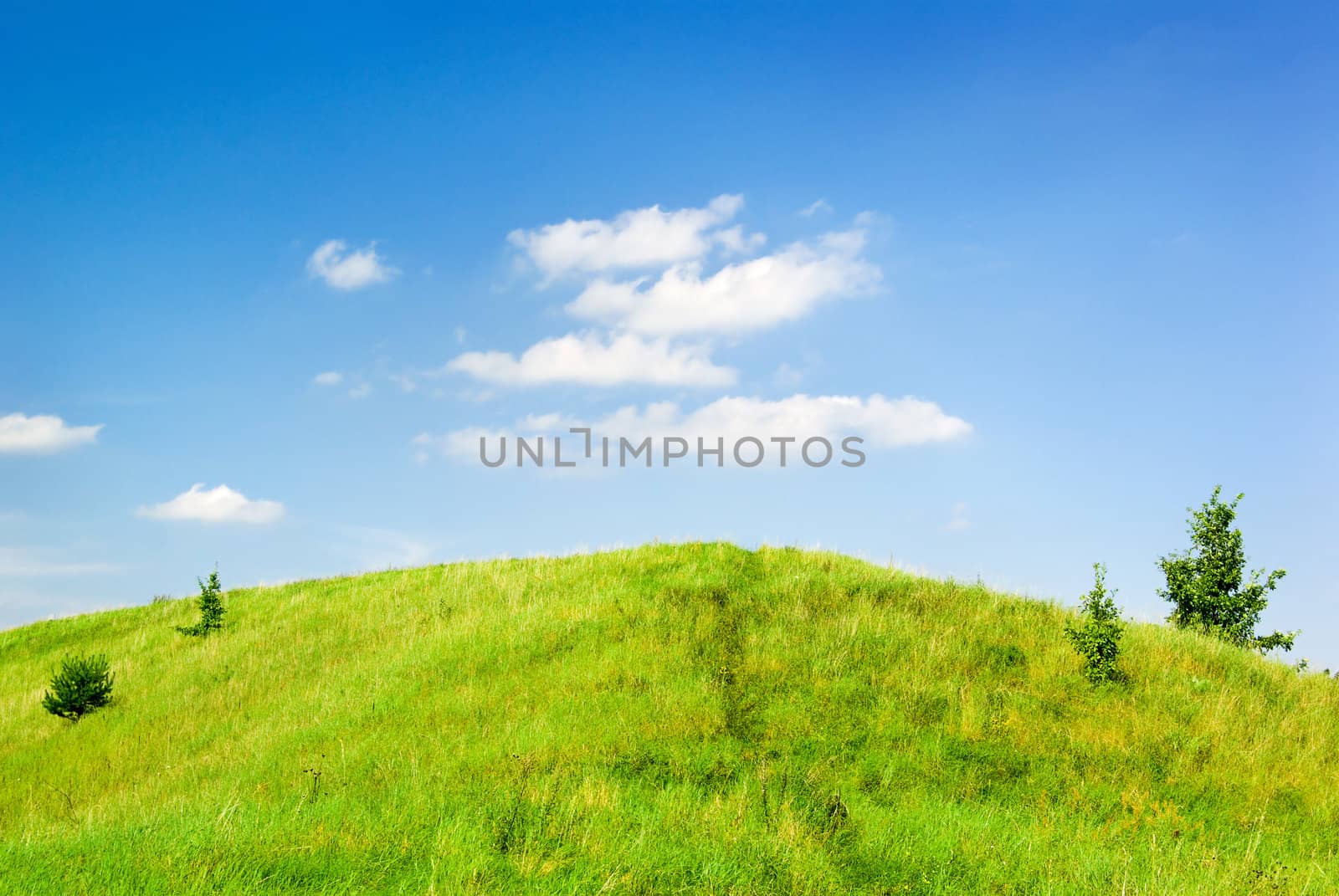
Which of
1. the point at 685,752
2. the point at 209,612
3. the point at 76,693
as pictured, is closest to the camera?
the point at 685,752

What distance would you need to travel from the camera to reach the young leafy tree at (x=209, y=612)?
23.5 meters

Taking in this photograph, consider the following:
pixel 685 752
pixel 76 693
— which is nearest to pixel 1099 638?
pixel 685 752

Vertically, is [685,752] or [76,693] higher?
[685,752]

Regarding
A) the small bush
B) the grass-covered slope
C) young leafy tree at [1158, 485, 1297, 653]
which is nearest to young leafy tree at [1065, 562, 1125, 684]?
the grass-covered slope

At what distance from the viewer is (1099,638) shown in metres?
15.0

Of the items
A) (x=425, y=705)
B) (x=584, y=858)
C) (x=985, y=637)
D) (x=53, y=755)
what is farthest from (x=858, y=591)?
(x=53, y=755)

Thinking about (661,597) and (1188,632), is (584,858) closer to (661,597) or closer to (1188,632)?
(661,597)

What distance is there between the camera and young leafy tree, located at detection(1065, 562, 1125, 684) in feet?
48.6

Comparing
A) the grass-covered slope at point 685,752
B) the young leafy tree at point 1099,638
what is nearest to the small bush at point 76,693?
the grass-covered slope at point 685,752

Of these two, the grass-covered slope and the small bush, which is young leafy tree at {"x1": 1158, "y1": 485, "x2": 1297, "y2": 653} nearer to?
the grass-covered slope

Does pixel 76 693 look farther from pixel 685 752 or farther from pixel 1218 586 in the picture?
pixel 1218 586

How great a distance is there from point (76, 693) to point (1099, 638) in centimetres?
2190

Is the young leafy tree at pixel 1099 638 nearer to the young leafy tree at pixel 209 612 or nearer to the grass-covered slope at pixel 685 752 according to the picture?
the grass-covered slope at pixel 685 752

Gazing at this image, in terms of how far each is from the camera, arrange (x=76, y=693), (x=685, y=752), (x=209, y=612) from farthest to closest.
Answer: (x=209, y=612)
(x=76, y=693)
(x=685, y=752)
